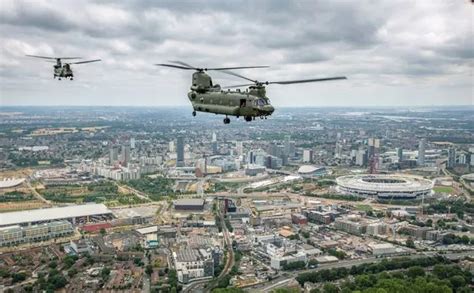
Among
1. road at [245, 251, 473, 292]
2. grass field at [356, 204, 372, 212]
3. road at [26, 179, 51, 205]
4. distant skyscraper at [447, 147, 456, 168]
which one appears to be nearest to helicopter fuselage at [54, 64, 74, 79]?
road at [245, 251, 473, 292]

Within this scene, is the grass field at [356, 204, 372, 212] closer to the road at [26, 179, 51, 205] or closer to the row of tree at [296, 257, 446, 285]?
the row of tree at [296, 257, 446, 285]

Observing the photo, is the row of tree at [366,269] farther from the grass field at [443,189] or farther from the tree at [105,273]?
the grass field at [443,189]

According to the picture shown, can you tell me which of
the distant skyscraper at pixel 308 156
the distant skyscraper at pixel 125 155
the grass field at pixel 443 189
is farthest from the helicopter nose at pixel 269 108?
the distant skyscraper at pixel 308 156

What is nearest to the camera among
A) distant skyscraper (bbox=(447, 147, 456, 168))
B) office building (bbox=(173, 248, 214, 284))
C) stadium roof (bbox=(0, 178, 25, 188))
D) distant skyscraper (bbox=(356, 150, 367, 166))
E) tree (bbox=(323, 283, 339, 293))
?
tree (bbox=(323, 283, 339, 293))

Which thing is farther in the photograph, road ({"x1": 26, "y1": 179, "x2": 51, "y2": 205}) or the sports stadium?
the sports stadium

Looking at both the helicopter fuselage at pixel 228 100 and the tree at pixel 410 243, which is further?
the tree at pixel 410 243

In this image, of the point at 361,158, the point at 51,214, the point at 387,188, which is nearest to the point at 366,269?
the point at 387,188

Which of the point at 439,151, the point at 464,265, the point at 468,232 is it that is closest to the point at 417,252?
the point at 464,265
